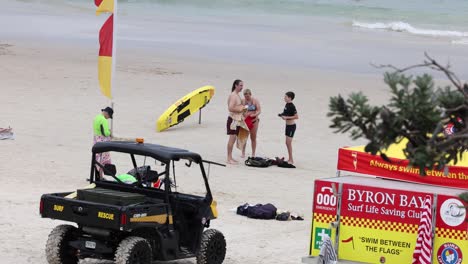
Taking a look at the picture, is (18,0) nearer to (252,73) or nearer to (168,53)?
(168,53)

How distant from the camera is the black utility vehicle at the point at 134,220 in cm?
1036

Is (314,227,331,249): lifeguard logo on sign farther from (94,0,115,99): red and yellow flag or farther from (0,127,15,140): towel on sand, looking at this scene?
(0,127,15,140): towel on sand

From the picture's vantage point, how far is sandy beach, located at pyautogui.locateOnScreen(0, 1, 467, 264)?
1339 cm

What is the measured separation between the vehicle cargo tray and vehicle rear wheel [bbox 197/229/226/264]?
924 mm

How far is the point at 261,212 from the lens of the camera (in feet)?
46.8

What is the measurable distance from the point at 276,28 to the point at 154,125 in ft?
112

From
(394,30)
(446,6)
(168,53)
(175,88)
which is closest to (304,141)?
(175,88)

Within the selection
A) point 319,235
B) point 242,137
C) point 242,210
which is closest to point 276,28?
point 242,137

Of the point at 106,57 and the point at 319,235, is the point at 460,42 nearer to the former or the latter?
the point at 106,57

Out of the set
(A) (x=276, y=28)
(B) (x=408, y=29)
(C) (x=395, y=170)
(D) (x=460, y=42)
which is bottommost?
(C) (x=395, y=170)

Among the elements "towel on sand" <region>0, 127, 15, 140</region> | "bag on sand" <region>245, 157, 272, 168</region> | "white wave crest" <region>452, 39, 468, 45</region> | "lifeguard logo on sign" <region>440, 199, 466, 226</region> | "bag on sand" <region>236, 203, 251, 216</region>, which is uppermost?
"white wave crest" <region>452, 39, 468, 45</region>

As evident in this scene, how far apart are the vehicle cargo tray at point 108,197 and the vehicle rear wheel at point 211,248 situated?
3.03 feet

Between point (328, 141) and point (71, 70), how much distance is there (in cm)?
1098

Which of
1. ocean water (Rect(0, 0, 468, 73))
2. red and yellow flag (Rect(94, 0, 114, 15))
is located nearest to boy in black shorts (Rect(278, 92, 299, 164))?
red and yellow flag (Rect(94, 0, 114, 15))
